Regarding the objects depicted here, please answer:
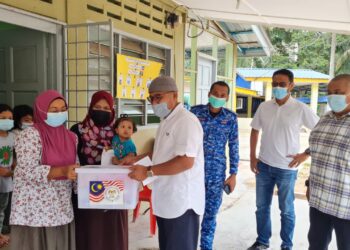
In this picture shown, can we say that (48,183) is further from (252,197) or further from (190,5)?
(190,5)

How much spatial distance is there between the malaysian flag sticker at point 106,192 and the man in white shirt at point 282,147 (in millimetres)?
1548

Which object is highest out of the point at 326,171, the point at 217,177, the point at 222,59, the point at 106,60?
the point at 222,59

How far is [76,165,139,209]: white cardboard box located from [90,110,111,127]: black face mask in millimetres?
446

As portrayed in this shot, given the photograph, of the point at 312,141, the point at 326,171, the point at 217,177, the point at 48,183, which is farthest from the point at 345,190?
the point at 48,183

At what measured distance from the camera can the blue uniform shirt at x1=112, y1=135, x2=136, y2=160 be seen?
237 cm

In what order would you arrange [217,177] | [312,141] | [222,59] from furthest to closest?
[222,59], [217,177], [312,141]

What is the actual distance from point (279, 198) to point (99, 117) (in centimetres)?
174

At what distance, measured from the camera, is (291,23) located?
5.67 metres

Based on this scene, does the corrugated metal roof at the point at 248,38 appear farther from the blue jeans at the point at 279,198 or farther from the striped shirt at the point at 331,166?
the striped shirt at the point at 331,166

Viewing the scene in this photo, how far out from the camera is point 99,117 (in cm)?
225

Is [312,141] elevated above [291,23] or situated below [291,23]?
below

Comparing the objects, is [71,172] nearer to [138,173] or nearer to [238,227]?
[138,173]

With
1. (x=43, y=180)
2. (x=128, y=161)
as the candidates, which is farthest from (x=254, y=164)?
(x=43, y=180)

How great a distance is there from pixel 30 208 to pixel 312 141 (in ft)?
5.84
